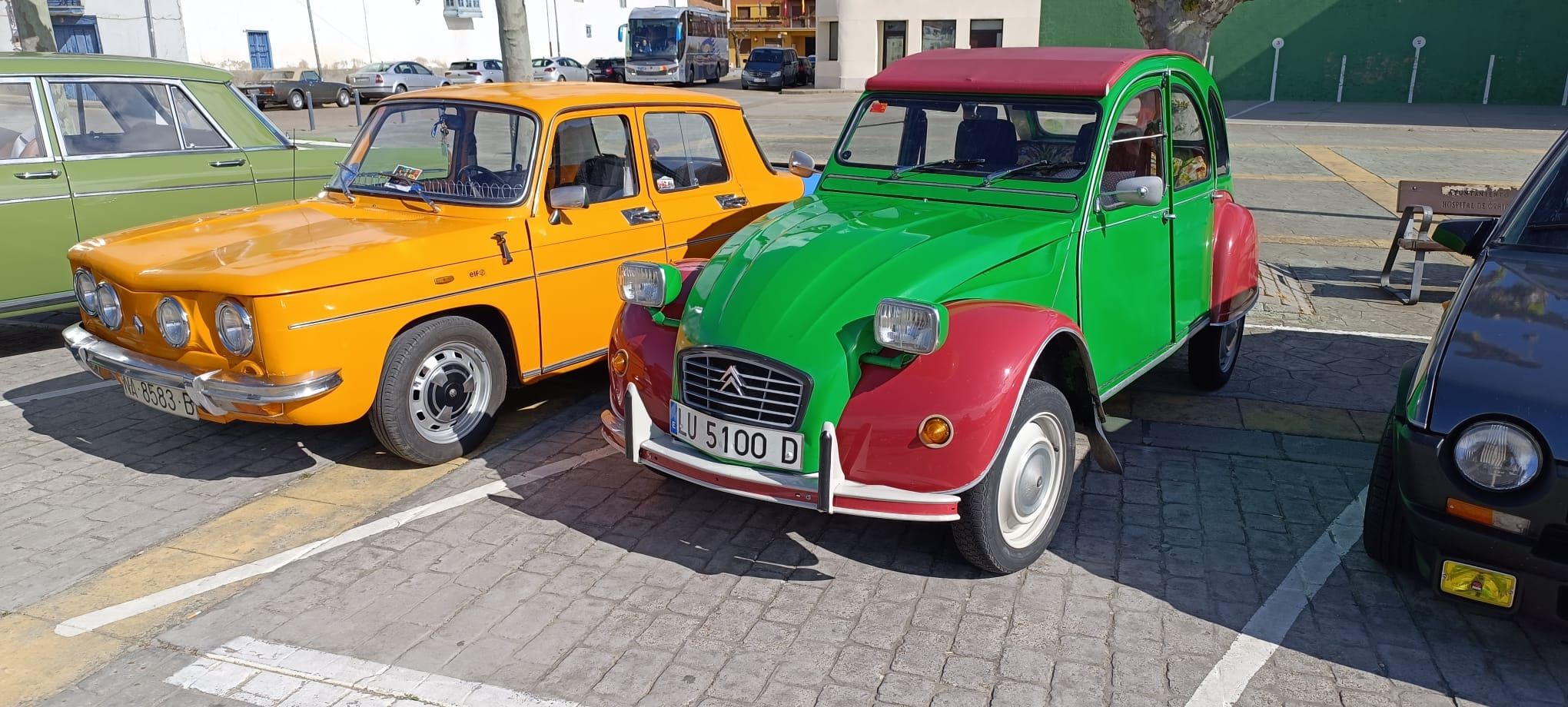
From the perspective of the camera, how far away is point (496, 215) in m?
5.43

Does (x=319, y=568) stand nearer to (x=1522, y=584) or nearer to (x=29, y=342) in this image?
(x=1522, y=584)

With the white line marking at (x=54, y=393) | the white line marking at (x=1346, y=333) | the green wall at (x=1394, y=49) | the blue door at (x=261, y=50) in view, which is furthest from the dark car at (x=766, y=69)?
the white line marking at (x=54, y=393)

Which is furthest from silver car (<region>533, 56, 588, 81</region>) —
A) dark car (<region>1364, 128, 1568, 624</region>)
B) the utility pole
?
dark car (<region>1364, 128, 1568, 624</region>)

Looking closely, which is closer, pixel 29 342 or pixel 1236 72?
pixel 29 342

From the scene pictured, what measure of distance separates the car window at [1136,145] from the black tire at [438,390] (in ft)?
10.1

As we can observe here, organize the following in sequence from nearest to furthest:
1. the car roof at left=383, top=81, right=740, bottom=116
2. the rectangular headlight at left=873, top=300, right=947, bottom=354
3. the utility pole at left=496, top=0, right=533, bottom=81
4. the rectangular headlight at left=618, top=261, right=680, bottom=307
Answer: the rectangular headlight at left=873, top=300, right=947, bottom=354 < the rectangular headlight at left=618, top=261, right=680, bottom=307 < the car roof at left=383, top=81, right=740, bottom=116 < the utility pole at left=496, top=0, right=533, bottom=81

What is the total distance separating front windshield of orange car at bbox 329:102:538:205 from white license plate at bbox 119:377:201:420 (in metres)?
1.56

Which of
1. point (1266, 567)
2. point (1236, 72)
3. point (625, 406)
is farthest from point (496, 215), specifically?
point (1236, 72)

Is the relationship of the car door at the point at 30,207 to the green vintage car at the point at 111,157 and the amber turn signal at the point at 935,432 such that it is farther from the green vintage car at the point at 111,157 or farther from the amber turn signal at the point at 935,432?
the amber turn signal at the point at 935,432

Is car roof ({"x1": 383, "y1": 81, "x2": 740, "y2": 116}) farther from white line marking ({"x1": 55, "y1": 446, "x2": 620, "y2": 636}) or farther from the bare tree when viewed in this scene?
the bare tree

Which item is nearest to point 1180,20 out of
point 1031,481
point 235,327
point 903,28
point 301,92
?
point 1031,481

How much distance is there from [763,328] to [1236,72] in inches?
1370

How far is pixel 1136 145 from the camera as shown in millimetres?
5141

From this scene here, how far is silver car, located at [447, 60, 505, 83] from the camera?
128ft
